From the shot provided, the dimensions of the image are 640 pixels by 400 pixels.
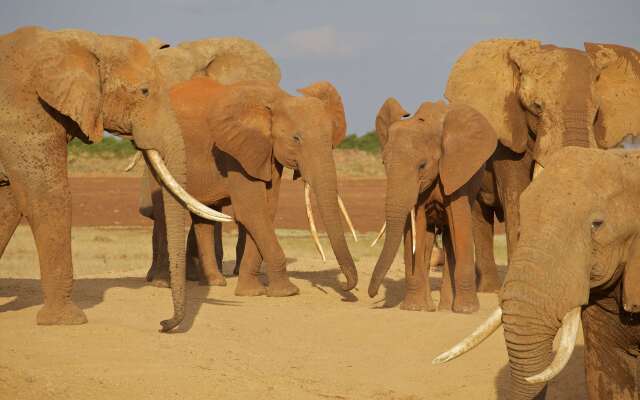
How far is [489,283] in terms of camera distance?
13.5 meters

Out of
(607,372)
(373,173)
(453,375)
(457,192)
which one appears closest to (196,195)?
(457,192)

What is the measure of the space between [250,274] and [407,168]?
2.30 metres

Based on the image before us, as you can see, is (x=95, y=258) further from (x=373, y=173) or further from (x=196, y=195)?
(x=373, y=173)

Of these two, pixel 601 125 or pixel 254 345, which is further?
pixel 601 125

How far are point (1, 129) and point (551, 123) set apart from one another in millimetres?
5329

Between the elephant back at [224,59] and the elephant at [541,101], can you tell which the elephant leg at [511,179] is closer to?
the elephant at [541,101]

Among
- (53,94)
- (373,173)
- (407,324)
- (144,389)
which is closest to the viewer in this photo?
(144,389)

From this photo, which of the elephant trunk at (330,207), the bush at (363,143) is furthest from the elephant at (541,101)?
the bush at (363,143)

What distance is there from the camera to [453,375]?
A: 8.39 m

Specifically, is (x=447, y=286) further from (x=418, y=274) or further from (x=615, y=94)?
(x=615, y=94)

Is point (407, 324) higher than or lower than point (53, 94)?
lower

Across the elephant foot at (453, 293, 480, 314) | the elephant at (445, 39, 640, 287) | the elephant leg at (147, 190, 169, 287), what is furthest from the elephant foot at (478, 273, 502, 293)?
the elephant leg at (147, 190, 169, 287)

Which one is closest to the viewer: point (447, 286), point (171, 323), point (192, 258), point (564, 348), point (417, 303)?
point (564, 348)

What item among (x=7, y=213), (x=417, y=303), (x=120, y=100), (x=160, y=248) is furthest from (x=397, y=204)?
(x=7, y=213)
